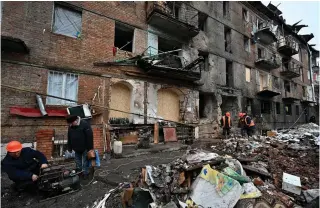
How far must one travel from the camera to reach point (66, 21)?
7512 mm

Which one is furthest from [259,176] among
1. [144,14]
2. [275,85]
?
[275,85]

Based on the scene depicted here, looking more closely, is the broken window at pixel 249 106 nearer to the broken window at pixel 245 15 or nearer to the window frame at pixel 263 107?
the window frame at pixel 263 107

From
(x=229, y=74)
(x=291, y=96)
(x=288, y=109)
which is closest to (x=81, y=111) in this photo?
(x=229, y=74)

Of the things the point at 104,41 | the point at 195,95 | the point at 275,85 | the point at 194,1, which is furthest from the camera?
the point at 275,85

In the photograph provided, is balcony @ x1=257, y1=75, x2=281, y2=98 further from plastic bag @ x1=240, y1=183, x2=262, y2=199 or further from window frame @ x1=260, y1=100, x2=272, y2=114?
plastic bag @ x1=240, y1=183, x2=262, y2=199

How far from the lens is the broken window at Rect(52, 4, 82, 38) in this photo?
7292 mm

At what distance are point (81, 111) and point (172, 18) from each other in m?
7.10

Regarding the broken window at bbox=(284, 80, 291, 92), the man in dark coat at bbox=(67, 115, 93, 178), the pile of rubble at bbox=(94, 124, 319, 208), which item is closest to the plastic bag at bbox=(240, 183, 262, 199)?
the pile of rubble at bbox=(94, 124, 319, 208)

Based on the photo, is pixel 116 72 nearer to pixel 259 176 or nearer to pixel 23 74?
pixel 23 74

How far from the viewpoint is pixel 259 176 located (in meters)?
4.14

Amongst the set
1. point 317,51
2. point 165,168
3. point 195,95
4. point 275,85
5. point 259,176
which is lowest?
point 259,176

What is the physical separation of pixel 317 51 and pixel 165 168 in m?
36.8

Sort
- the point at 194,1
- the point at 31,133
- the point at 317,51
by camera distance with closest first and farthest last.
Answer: the point at 31,133 < the point at 194,1 < the point at 317,51

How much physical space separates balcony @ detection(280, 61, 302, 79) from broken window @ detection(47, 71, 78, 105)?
22.2m
